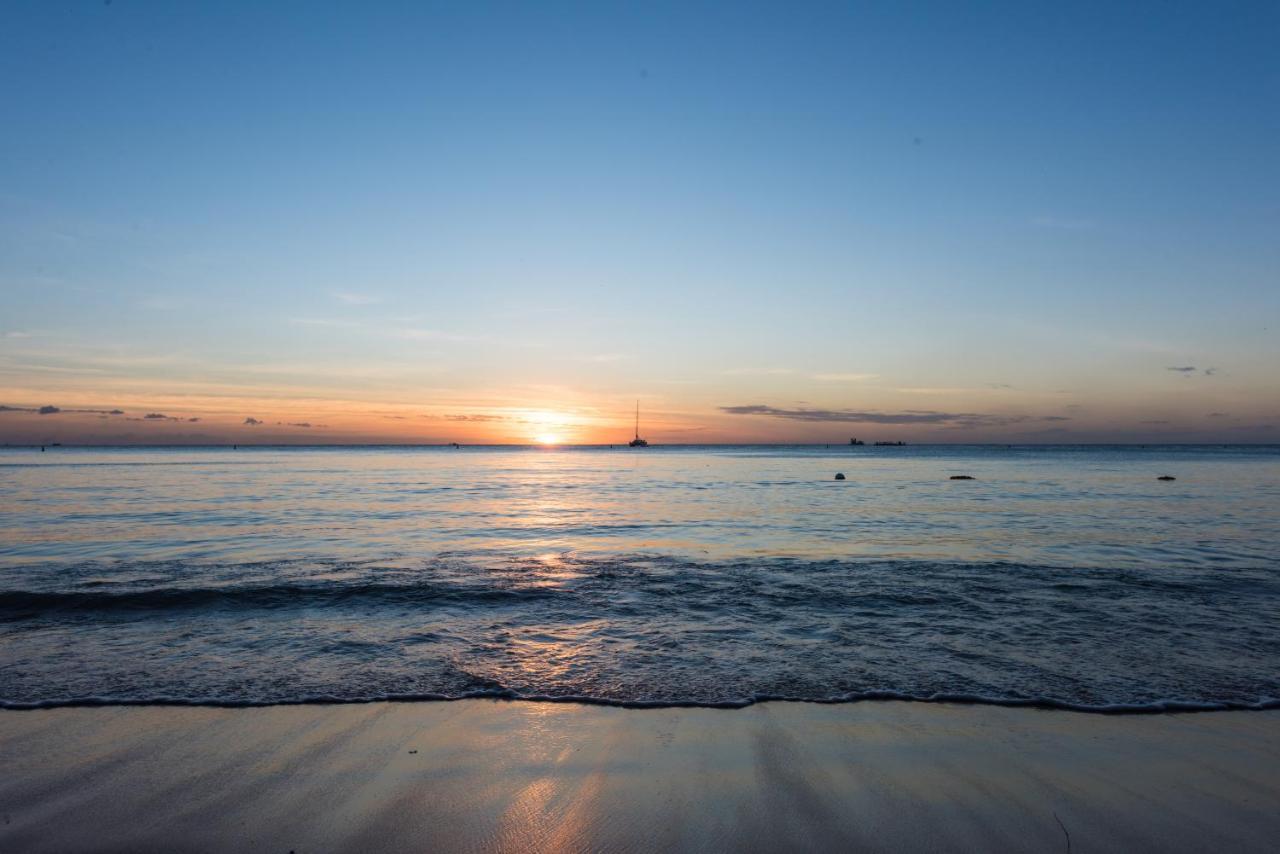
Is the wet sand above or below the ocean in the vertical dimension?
above

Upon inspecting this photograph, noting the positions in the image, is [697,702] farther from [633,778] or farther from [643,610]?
[643,610]

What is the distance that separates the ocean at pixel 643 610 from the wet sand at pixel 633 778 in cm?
55

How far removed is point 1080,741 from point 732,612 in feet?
17.9

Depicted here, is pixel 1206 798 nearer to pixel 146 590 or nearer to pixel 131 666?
pixel 131 666

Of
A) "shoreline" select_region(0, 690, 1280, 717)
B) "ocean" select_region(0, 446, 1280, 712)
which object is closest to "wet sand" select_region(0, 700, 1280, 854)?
"shoreline" select_region(0, 690, 1280, 717)

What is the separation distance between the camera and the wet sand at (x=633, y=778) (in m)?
4.58

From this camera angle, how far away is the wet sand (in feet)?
15.0

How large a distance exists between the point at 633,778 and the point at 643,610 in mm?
5874

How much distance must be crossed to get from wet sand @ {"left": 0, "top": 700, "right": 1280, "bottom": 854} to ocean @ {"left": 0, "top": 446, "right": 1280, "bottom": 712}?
0.55 m

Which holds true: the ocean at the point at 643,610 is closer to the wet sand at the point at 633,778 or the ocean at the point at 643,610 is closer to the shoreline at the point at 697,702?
the shoreline at the point at 697,702

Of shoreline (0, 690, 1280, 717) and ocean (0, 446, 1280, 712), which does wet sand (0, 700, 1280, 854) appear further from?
ocean (0, 446, 1280, 712)

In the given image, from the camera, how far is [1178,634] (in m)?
9.54

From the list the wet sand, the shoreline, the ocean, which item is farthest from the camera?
the ocean

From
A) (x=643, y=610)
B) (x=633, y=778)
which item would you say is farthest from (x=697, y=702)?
(x=643, y=610)
